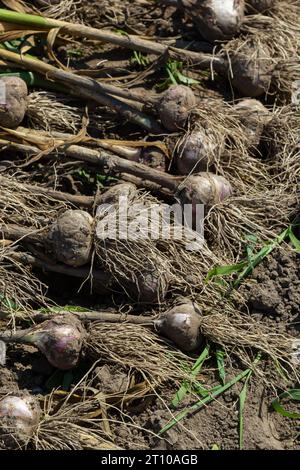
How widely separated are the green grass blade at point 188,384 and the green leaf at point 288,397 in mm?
248

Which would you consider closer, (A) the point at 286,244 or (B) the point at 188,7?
(A) the point at 286,244

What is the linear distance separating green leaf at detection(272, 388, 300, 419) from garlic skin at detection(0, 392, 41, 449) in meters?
0.70

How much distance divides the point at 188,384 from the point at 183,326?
18 cm

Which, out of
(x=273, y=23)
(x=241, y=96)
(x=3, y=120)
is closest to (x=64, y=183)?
(x=3, y=120)

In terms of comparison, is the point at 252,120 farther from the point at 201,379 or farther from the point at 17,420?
the point at 17,420

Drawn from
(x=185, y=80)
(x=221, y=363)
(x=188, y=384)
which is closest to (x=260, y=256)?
(x=221, y=363)

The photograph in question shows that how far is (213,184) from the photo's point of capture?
127 inches

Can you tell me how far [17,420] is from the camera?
2.78 metres

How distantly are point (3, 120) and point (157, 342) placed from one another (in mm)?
935

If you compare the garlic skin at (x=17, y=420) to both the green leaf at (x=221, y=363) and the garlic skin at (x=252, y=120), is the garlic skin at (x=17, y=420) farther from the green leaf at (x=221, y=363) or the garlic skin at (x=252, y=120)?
the garlic skin at (x=252, y=120)

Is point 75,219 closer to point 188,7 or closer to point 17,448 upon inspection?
point 17,448

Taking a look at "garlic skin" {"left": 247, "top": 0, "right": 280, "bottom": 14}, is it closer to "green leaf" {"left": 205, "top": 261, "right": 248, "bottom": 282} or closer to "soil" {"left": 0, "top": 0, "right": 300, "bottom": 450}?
"soil" {"left": 0, "top": 0, "right": 300, "bottom": 450}

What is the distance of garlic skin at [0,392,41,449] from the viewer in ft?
9.08

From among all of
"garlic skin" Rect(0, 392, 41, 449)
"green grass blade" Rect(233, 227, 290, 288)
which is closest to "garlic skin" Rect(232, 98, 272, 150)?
"green grass blade" Rect(233, 227, 290, 288)
